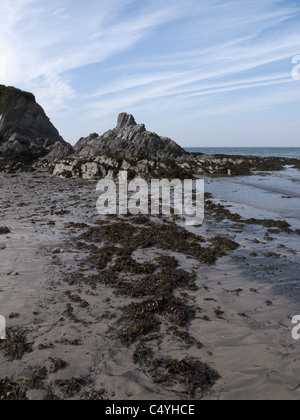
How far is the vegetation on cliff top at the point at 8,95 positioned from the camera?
51244 millimetres

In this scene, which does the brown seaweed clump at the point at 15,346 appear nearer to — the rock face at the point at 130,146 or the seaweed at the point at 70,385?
the seaweed at the point at 70,385

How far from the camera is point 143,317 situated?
14.8 feet

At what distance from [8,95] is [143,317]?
6056 centimetres

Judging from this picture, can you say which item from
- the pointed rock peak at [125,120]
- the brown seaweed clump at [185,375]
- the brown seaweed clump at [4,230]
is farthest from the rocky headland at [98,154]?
the brown seaweed clump at [185,375]

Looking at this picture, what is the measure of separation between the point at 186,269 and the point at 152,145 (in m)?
40.0

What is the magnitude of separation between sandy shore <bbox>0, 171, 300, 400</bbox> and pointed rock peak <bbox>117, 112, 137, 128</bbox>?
54249mm

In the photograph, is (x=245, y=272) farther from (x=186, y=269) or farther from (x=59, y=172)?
(x=59, y=172)

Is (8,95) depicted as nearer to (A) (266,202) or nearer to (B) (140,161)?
(B) (140,161)

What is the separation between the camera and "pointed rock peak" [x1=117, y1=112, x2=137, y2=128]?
59281mm

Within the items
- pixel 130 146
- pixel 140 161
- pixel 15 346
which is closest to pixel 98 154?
pixel 130 146

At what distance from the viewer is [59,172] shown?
25.8 metres

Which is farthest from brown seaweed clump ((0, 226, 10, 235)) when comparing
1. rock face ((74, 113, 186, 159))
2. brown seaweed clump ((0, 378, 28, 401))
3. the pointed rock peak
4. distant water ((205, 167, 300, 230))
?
the pointed rock peak

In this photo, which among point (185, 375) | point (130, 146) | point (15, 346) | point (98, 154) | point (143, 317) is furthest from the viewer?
point (130, 146)
